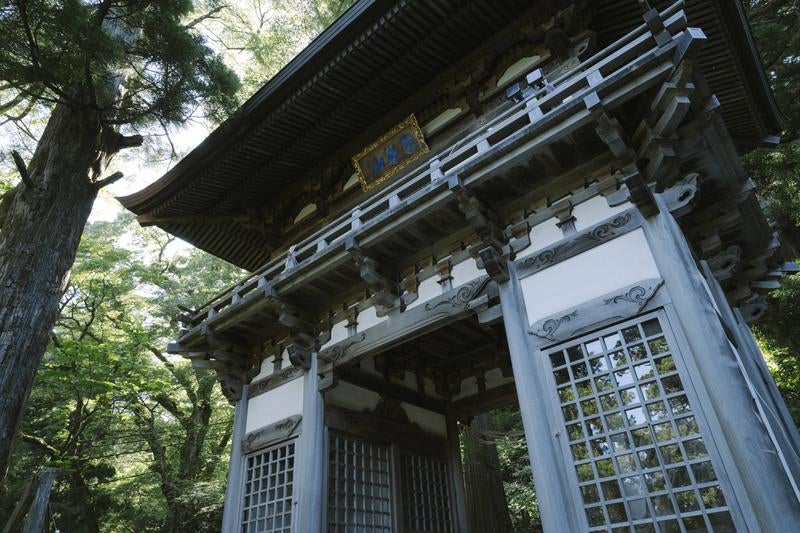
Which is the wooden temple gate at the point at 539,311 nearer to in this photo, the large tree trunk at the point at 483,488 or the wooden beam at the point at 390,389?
the wooden beam at the point at 390,389

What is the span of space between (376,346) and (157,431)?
12.6 metres

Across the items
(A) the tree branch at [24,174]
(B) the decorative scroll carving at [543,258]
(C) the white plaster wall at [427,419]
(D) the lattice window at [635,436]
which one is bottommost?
(D) the lattice window at [635,436]

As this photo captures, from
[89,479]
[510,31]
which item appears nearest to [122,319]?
[89,479]

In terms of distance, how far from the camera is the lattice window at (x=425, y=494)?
25.8 feet

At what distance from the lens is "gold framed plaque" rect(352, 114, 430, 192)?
825cm

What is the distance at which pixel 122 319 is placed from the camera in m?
15.8

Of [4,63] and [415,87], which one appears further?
[415,87]

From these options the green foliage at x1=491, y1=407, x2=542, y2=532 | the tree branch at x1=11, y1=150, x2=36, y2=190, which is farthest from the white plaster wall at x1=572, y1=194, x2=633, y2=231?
the green foliage at x1=491, y1=407, x2=542, y2=532

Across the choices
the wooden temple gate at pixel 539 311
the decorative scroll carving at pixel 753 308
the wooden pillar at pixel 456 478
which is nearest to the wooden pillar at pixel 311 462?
the wooden temple gate at pixel 539 311

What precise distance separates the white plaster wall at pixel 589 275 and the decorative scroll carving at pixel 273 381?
4.07 meters

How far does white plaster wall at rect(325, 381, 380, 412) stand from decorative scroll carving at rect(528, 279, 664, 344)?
3.56 metres

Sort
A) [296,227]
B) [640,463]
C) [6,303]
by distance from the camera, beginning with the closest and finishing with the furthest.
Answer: [640,463], [6,303], [296,227]

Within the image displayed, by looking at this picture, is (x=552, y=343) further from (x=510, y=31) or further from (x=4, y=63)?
(x=4, y=63)

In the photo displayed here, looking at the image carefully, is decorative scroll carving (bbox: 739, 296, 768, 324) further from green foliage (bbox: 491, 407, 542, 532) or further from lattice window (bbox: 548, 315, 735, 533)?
green foliage (bbox: 491, 407, 542, 532)
